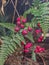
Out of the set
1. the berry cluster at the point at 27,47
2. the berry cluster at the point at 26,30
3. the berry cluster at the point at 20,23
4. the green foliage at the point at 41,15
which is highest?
the green foliage at the point at 41,15

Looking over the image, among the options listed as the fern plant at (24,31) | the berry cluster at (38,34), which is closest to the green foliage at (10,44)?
the fern plant at (24,31)

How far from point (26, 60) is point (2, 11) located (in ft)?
1.44

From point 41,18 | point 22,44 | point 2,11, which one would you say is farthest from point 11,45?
point 2,11

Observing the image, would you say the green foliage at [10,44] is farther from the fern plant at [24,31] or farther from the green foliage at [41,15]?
the green foliage at [41,15]

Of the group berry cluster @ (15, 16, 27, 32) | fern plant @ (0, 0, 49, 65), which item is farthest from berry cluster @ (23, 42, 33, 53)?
berry cluster @ (15, 16, 27, 32)

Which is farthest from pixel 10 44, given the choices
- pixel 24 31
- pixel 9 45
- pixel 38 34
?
pixel 38 34

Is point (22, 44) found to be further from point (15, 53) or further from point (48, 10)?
point (48, 10)

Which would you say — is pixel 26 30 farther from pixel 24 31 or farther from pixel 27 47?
pixel 27 47

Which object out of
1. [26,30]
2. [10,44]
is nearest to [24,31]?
[26,30]

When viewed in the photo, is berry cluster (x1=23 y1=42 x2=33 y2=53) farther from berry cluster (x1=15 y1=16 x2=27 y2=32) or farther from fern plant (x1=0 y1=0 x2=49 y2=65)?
berry cluster (x1=15 y1=16 x2=27 y2=32)

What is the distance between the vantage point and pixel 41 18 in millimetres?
1325

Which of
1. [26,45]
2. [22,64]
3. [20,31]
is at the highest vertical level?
[20,31]

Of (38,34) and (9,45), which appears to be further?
(38,34)

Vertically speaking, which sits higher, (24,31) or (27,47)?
(24,31)
